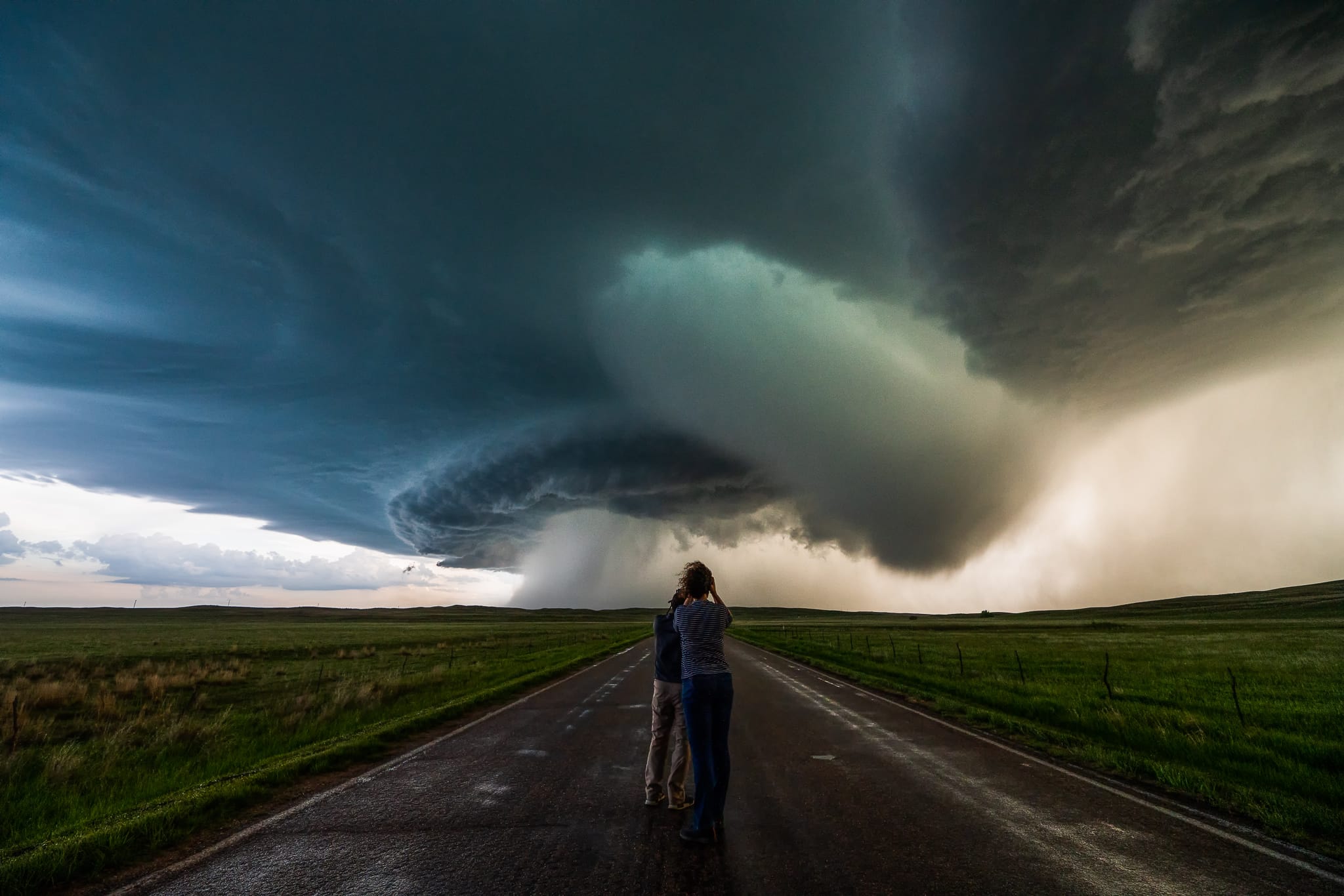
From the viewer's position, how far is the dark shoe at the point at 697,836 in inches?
221

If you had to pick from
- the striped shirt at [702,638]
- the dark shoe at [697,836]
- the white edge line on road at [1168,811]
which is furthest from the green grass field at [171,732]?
the white edge line on road at [1168,811]

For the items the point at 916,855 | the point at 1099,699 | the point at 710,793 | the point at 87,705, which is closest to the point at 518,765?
the point at 710,793

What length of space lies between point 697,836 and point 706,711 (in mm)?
1090

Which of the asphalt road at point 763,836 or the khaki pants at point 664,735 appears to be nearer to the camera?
the asphalt road at point 763,836

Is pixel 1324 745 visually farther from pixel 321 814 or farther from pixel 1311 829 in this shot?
pixel 321 814

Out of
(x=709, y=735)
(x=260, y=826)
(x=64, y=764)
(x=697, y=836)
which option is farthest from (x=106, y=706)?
(x=709, y=735)

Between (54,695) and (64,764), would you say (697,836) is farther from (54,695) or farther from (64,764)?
(54,695)

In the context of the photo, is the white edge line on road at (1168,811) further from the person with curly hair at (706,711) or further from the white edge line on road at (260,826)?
the white edge line on road at (260,826)

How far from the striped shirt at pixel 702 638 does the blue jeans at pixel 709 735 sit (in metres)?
0.09

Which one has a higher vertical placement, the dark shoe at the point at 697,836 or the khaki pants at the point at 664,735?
the khaki pants at the point at 664,735

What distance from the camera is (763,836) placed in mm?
5836

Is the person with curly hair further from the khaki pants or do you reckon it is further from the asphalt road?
the khaki pants

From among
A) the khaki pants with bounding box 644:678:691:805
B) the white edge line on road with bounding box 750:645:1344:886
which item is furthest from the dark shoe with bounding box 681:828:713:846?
the white edge line on road with bounding box 750:645:1344:886

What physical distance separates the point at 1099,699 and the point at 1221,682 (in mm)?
10523
